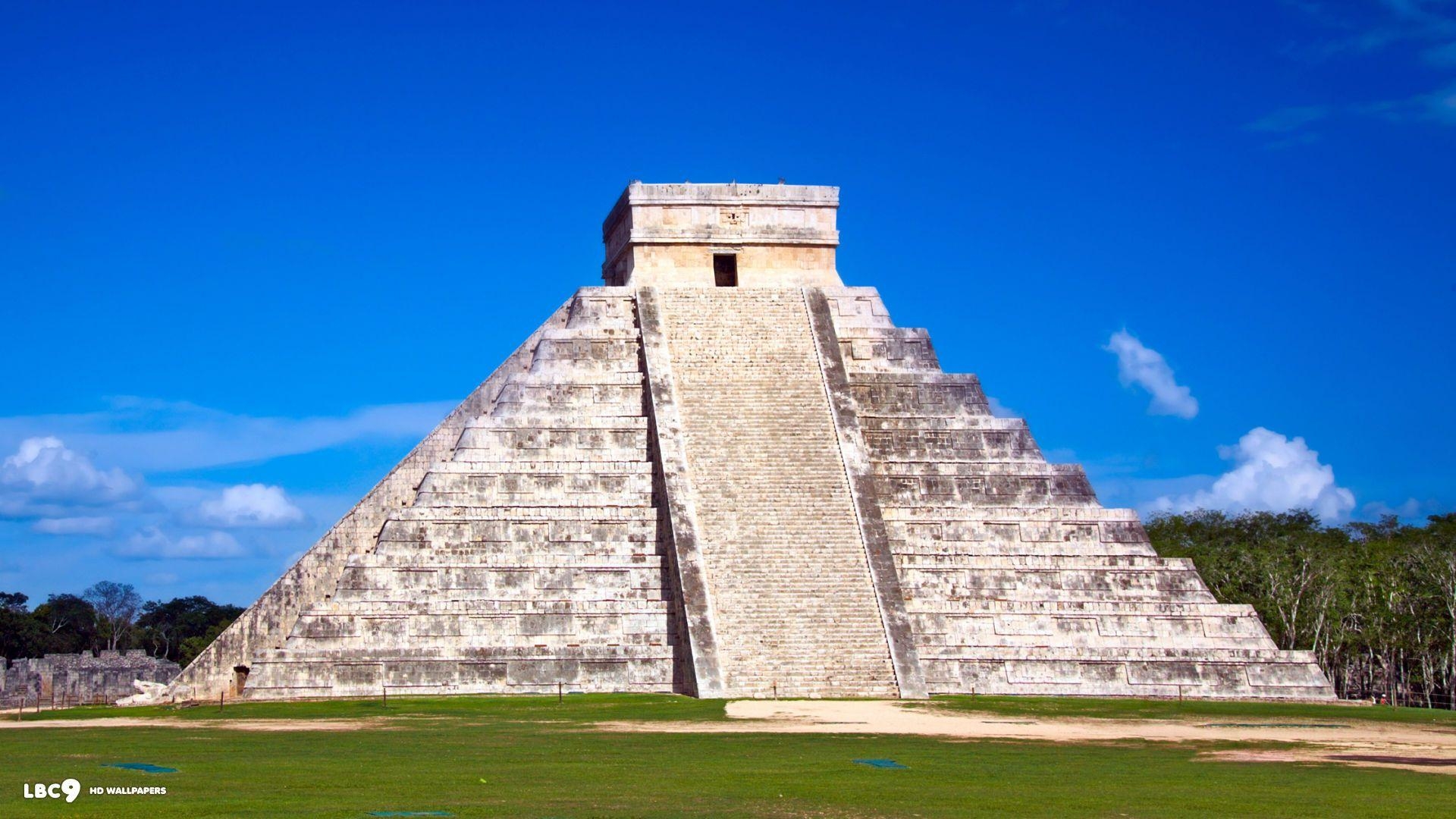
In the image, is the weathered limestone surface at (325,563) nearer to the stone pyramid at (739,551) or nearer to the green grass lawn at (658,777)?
the stone pyramid at (739,551)

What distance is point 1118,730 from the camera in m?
21.3

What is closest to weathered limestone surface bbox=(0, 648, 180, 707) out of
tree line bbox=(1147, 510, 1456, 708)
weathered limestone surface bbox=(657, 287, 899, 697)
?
weathered limestone surface bbox=(657, 287, 899, 697)

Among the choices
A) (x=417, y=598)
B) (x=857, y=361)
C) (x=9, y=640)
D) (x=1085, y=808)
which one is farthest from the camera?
(x=9, y=640)

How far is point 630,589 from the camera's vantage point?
2853cm

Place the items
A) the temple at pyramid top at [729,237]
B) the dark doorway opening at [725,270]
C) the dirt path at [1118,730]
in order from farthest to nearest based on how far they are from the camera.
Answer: the dark doorway opening at [725,270] → the temple at pyramid top at [729,237] → the dirt path at [1118,730]

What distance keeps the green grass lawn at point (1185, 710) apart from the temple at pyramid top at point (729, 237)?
12231mm

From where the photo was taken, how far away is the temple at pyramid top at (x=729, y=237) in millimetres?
35250

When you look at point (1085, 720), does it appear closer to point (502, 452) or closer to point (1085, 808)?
point (1085, 808)

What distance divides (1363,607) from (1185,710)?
Answer: 54.6ft

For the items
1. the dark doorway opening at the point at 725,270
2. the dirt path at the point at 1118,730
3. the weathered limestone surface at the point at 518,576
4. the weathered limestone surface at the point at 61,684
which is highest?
the dark doorway opening at the point at 725,270

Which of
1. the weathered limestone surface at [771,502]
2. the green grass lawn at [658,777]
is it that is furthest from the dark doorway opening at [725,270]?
the green grass lawn at [658,777]

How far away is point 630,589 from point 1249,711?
10.3m

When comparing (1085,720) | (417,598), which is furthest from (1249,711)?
A: (417,598)

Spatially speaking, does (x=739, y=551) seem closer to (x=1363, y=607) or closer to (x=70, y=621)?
(x=1363, y=607)
